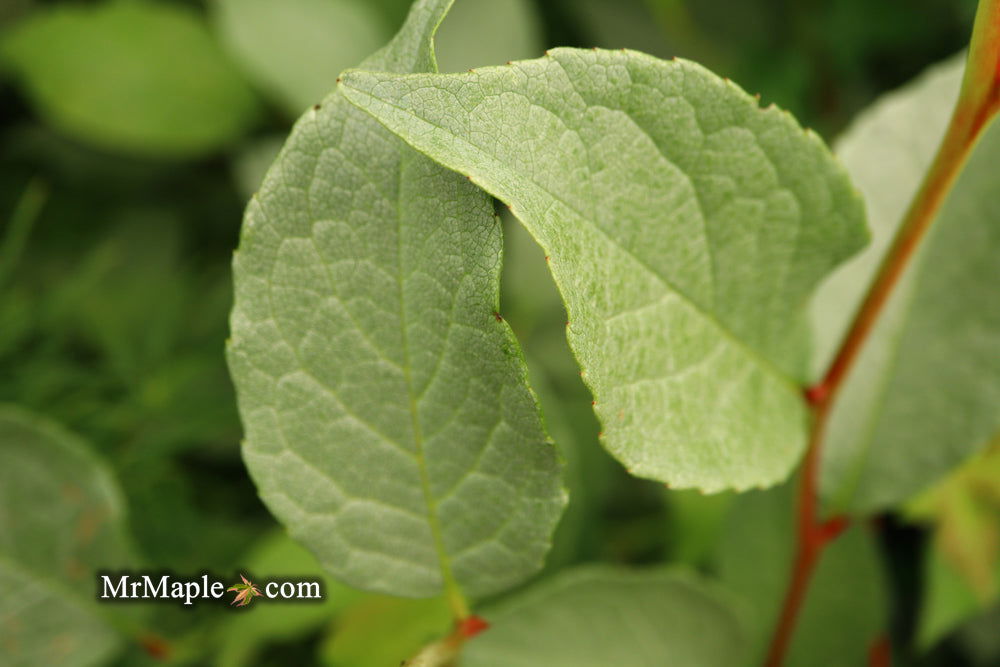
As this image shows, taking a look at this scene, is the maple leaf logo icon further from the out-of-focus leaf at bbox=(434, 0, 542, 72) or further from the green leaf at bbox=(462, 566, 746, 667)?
the out-of-focus leaf at bbox=(434, 0, 542, 72)

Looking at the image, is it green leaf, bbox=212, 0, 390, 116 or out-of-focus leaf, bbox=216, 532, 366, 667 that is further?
green leaf, bbox=212, 0, 390, 116

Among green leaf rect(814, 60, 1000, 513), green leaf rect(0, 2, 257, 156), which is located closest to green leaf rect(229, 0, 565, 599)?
green leaf rect(814, 60, 1000, 513)

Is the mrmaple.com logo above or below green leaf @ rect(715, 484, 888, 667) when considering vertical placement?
above

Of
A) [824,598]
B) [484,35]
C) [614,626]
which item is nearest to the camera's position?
[614,626]

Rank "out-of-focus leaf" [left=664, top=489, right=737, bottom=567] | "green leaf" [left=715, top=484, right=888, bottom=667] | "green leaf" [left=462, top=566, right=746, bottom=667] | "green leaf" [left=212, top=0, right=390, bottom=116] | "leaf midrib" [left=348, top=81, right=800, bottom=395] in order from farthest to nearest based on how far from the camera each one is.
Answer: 1. "green leaf" [left=212, top=0, right=390, bottom=116]
2. "out-of-focus leaf" [left=664, top=489, right=737, bottom=567]
3. "green leaf" [left=715, top=484, right=888, bottom=667]
4. "green leaf" [left=462, top=566, right=746, bottom=667]
5. "leaf midrib" [left=348, top=81, right=800, bottom=395]

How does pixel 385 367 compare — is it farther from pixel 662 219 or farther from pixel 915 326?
pixel 915 326

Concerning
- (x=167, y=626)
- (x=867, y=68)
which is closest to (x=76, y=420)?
(x=167, y=626)

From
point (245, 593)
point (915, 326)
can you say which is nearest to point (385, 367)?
point (245, 593)
